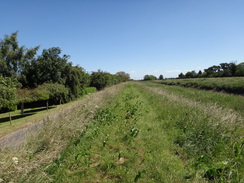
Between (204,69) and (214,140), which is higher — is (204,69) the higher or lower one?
the higher one

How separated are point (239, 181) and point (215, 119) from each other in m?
2.67

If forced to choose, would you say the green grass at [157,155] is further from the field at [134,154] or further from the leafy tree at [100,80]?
the leafy tree at [100,80]

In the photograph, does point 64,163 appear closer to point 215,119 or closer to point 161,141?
point 161,141

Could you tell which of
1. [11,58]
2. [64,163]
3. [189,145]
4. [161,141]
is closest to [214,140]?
[189,145]

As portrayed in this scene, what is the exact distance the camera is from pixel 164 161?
3562 millimetres

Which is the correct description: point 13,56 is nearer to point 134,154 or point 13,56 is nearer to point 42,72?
point 42,72

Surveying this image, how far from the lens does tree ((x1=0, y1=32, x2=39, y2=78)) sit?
2728 cm

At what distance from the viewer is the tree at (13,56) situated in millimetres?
27278

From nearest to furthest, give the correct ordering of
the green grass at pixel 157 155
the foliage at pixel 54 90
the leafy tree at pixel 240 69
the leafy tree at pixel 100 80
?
the green grass at pixel 157 155, the foliage at pixel 54 90, the leafy tree at pixel 100 80, the leafy tree at pixel 240 69

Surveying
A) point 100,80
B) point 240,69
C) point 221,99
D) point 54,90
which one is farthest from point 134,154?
point 240,69

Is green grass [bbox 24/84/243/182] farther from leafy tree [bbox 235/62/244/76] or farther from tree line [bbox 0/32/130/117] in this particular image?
leafy tree [bbox 235/62/244/76]

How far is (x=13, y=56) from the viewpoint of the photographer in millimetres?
28375

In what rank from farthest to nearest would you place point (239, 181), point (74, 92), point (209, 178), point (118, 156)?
point (74, 92)
point (118, 156)
point (209, 178)
point (239, 181)

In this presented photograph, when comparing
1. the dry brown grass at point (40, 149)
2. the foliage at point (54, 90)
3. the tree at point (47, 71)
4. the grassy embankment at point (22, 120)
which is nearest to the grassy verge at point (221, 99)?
the dry brown grass at point (40, 149)
